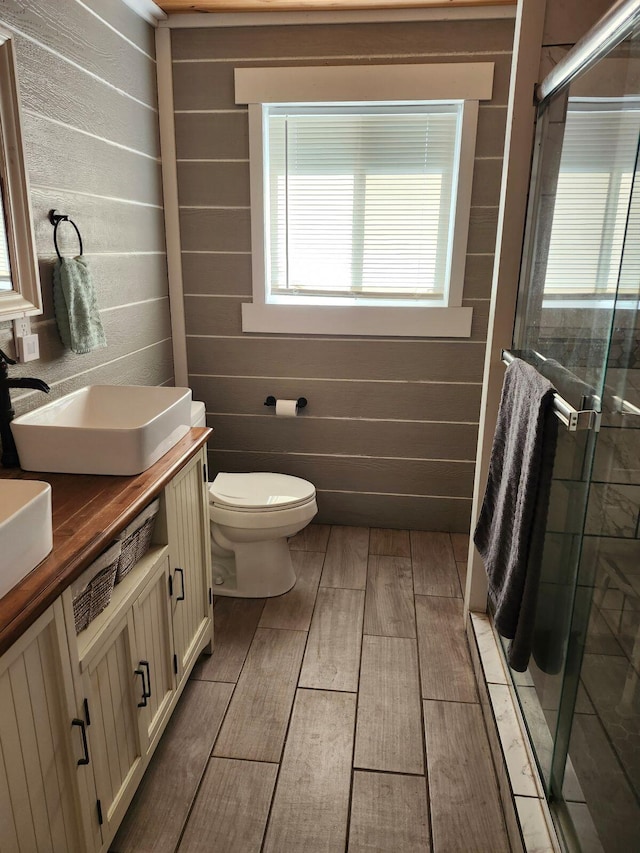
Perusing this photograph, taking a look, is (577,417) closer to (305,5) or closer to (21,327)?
(21,327)

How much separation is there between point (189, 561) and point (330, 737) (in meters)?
0.69

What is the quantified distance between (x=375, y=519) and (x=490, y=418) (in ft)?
4.03

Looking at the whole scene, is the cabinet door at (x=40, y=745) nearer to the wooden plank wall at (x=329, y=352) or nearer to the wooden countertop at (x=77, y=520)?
the wooden countertop at (x=77, y=520)

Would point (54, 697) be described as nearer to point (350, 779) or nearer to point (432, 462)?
point (350, 779)

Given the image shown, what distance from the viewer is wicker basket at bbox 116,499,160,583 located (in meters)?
1.46

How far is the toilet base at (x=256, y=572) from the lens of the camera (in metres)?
2.56

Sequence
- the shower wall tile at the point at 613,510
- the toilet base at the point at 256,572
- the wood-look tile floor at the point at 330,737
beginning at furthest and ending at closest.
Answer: the toilet base at the point at 256,572 < the wood-look tile floor at the point at 330,737 < the shower wall tile at the point at 613,510

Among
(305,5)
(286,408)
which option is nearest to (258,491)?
(286,408)

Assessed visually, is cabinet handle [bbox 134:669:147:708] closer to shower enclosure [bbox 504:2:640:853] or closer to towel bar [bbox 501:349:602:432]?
shower enclosure [bbox 504:2:640:853]

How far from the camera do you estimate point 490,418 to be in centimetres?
214

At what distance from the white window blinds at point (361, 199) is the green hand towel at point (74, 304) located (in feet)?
3.72

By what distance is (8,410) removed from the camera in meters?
1.60

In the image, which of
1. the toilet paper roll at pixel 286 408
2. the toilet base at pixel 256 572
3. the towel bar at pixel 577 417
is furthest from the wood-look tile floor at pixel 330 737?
the towel bar at pixel 577 417

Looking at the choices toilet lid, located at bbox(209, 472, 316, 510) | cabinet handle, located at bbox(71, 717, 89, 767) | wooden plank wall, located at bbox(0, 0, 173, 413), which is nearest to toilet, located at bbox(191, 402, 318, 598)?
toilet lid, located at bbox(209, 472, 316, 510)
